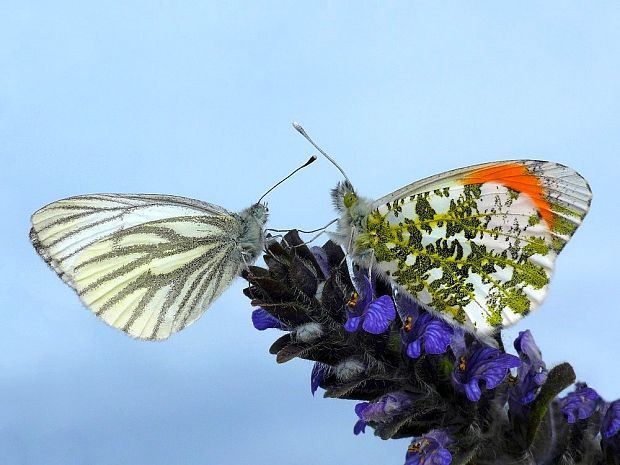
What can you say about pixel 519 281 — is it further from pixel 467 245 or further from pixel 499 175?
pixel 499 175

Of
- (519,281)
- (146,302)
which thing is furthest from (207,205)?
(519,281)

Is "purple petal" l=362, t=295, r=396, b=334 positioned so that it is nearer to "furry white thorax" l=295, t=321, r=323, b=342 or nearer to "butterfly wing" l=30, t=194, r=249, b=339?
"furry white thorax" l=295, t=321, r=323, b=342

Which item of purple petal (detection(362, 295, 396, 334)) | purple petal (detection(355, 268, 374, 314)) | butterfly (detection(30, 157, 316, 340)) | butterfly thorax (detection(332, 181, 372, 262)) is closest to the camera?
purple petal (detection(362, 295, 396, 334))

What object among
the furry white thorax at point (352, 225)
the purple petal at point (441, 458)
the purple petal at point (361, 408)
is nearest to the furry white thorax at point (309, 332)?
the purple petal at point (361, 408)

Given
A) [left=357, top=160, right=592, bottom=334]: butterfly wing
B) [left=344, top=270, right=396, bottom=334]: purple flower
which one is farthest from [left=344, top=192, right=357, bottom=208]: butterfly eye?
[left=344, top=270, right=396, bottom=334]: purple flower

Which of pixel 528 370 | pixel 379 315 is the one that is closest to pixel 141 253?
pixel 379 315

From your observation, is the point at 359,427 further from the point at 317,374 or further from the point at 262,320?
the point at 262,320

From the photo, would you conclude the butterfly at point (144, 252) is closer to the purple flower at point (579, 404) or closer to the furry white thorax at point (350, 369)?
the furry white thorax at point (350, 369)
